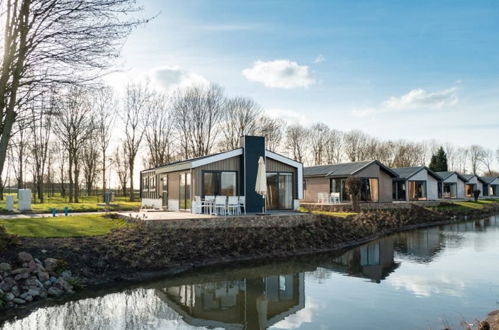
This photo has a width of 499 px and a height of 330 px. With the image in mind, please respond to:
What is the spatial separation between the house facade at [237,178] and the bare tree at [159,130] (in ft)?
56.8

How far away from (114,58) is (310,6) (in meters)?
7.57

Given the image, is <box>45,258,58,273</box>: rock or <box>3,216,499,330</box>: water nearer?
<box>3,216,499,330</box>: water

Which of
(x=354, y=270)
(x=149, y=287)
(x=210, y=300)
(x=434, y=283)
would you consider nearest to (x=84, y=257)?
(x=149, y=287)

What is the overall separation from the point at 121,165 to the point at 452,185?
37.0 m

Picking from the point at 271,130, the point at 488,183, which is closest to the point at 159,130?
the point at 271,130

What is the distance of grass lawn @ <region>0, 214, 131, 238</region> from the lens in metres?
13.7

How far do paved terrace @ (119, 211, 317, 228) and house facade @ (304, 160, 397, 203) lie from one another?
1225 centimetres

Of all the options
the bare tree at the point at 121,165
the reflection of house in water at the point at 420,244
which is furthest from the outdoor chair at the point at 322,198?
the bare tree at the point at 121,165

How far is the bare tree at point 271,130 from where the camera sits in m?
41.3

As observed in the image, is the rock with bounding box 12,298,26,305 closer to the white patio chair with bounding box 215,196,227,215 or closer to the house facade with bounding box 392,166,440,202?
the white patio chair with bounding box 215,196,227,215

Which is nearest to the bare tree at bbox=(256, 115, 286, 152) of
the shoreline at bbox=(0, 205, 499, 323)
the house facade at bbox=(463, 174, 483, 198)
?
the shoreline at bbox=(0, 205, 499, 323)

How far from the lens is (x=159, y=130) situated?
38.8 m

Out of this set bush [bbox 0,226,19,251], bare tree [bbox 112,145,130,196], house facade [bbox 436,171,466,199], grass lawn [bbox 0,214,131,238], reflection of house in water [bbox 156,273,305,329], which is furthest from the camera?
house facade [bbox 436,171,466,199]

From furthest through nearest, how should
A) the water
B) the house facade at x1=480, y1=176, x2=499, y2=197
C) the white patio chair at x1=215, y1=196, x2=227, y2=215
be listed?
the house facade at x1=480, y1=176, x2=499, y2=197 → the white patio chair at x1=215, y1=196, x2=227, y2=215 → the water
